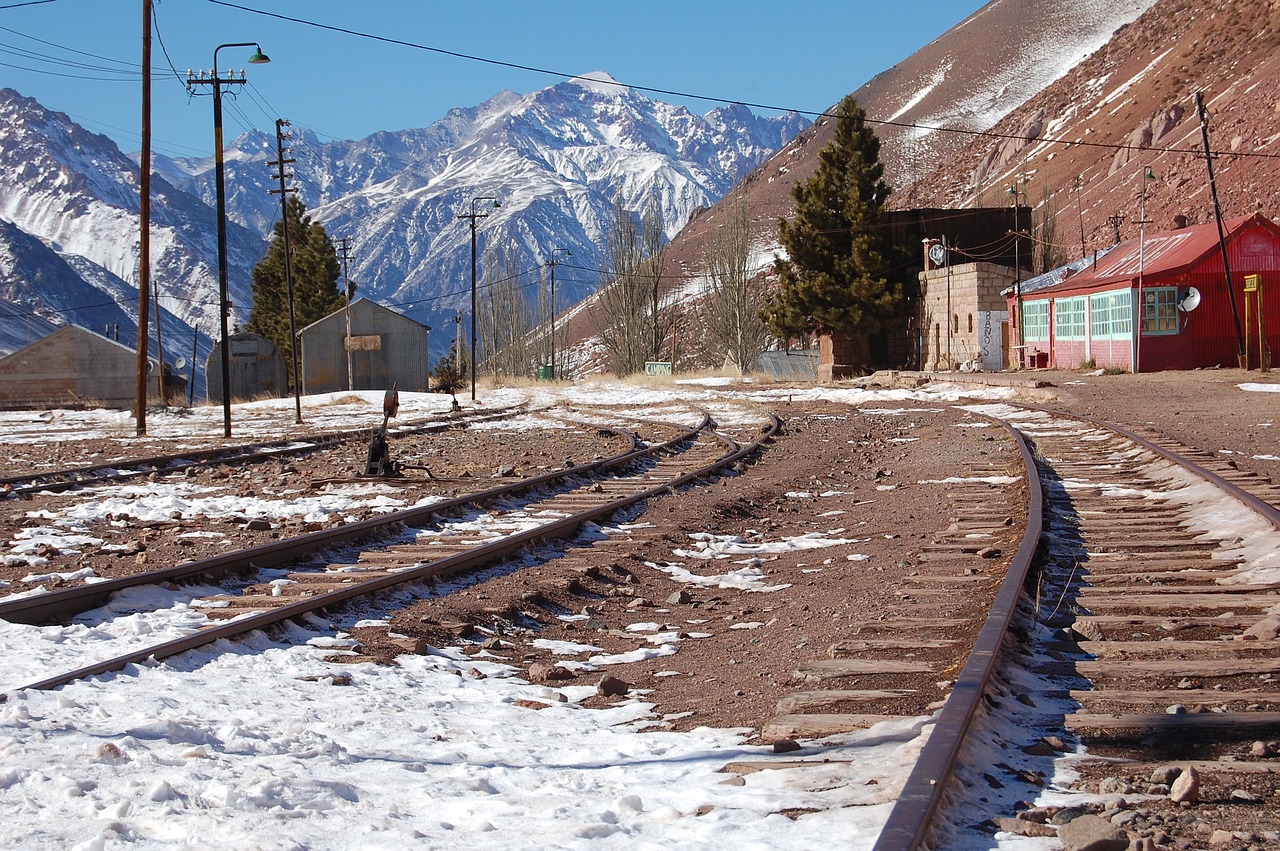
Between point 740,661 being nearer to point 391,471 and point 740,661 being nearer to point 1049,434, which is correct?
point 391,471

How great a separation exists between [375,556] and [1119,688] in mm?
5395

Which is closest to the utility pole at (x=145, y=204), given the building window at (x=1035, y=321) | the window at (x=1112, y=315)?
the window at (x=1112, y=315)

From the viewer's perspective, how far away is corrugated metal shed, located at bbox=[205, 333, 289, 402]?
230ft

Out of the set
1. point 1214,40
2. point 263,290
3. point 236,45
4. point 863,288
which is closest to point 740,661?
point 236,45

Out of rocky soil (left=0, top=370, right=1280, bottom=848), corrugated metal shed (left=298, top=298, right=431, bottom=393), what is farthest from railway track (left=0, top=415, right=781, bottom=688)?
corrugated metal shed (left=298, top=298, right=431, bottom=393)

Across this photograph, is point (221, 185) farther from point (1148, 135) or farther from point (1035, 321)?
point (1148, 135)

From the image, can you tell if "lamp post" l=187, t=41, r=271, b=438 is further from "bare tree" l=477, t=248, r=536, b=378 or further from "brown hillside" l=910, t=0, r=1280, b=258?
"bare tree" l=477, t=248, r=536, b=378

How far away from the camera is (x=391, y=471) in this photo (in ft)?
47.0

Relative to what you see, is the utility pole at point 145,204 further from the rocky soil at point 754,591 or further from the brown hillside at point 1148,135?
the brown hillside at point 1148,135

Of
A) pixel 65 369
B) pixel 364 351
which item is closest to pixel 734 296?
pixel 364 351

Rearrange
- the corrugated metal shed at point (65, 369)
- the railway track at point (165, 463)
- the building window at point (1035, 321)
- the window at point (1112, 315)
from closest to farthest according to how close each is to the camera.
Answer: the railway track at point (165, 463) → the window at point (1112, 315) → the building window at point (1035, 321) → the corrugated metal shed at point (65, 369)

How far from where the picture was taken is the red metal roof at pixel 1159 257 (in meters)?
36.8

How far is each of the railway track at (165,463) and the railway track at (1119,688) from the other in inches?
431

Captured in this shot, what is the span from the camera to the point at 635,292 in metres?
79.8
